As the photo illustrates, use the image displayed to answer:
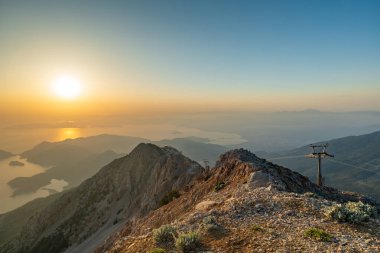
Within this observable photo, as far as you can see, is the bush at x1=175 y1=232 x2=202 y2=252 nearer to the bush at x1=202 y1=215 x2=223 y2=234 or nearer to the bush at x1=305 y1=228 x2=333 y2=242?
the bush at x1=202 y1=215 x2=223 y2=234

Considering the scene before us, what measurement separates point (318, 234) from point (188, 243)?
6040 millimetres

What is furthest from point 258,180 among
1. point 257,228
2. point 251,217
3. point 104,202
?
point 104,202

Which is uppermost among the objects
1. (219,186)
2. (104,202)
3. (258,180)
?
(258,180)

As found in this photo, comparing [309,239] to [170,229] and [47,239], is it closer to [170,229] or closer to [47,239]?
[170,229]

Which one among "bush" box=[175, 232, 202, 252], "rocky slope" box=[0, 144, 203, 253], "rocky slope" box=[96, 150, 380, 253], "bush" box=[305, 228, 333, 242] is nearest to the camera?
"rocky slope" box=[96, 150, 380, 253]

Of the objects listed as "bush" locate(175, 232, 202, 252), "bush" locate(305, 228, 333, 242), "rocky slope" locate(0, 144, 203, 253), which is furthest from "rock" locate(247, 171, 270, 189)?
"rocky slope" locate(0, 144, 203, 253)

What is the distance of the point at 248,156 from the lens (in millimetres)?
40312

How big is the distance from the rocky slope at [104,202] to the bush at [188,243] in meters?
45.4

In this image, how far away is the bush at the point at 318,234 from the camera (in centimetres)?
1445

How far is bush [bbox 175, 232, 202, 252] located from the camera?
14.8m

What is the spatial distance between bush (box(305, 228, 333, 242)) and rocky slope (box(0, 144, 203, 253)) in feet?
151

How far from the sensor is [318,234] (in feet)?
48.2

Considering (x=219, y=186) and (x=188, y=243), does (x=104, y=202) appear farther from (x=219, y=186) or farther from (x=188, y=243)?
(x=188, y=243)

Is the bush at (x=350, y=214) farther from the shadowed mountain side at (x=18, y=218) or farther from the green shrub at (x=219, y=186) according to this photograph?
the shadowed mountain side at (x=18, y=218)
